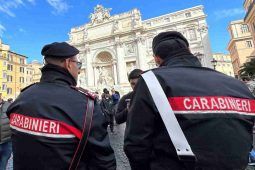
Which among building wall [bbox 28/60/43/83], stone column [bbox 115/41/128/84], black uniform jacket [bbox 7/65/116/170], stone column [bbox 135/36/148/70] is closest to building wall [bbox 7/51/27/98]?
building wall [bbox 28/60/43/83]

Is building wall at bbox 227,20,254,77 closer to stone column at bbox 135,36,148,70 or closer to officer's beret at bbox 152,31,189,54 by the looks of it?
stone column at bbox 135,36,148,70

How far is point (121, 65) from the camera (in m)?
34.9

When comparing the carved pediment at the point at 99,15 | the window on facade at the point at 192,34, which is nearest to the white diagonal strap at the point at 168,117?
the window on facade at the point at 192,34

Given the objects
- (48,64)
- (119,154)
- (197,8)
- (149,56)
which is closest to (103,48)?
(149,56)

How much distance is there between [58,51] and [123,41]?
1361 inches

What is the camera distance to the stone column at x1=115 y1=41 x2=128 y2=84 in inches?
1357

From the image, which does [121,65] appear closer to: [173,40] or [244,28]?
[173,40]

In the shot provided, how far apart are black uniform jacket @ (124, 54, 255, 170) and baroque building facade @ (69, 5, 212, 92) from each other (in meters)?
30.8

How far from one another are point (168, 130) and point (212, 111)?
0.32m

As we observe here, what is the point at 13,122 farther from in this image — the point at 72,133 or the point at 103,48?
the point at 103,48

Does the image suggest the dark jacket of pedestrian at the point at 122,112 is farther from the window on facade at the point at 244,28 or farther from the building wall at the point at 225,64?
the building wall at the point at 225,64

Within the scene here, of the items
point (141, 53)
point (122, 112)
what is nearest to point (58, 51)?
point (122, 112)

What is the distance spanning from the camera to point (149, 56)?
110 feet

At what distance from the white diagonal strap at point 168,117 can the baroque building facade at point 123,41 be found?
31.0m
